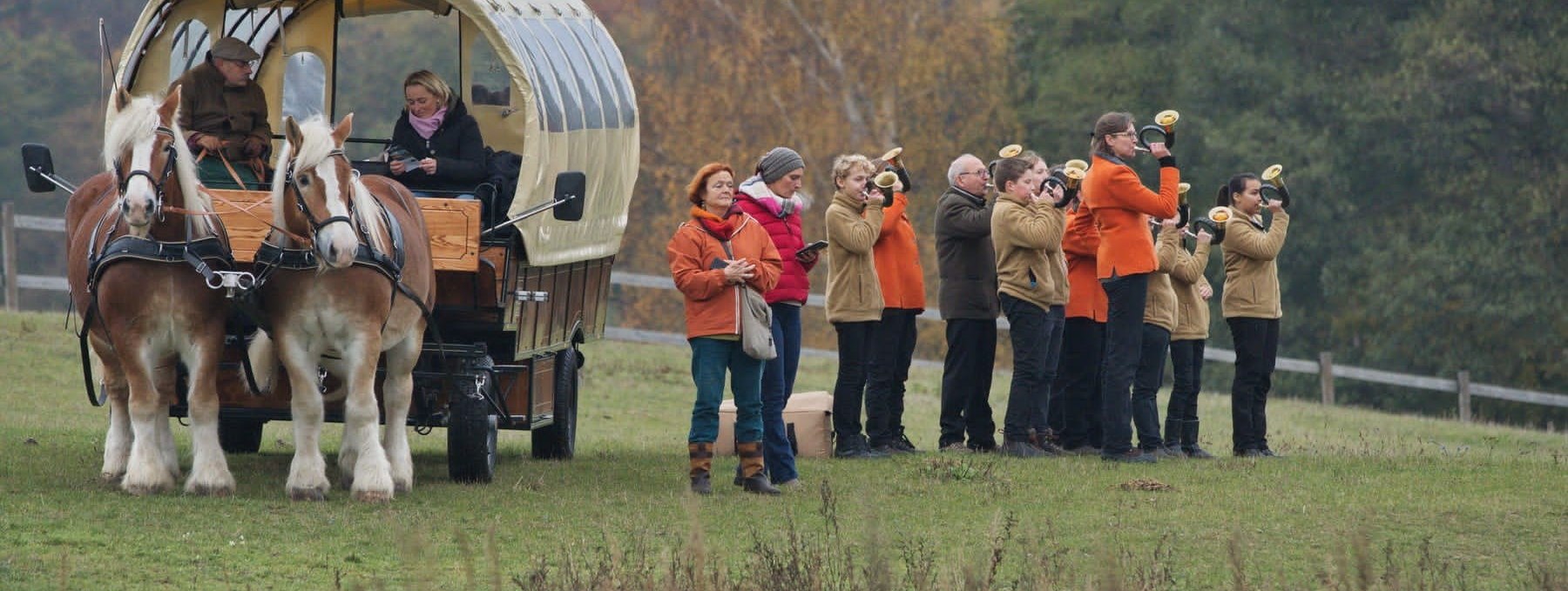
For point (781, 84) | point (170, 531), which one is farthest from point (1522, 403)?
point (170, 531)

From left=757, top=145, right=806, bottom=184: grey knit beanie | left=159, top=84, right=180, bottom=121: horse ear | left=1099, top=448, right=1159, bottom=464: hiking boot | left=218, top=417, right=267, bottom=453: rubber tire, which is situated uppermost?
left=159, top=84, right=180, bottom=121: horse ear

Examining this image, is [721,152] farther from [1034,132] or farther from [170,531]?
[170,531]

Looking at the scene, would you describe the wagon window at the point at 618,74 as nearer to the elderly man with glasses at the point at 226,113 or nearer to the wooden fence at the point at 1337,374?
the elderly man with glasses at the point at 226,113

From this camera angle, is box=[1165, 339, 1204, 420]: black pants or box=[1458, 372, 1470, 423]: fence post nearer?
box=[1165, 339, 1204, 420]: black pants

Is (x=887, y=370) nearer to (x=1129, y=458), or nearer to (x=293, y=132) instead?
(x=1129, y=458)

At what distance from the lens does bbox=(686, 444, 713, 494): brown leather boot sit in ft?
36.1

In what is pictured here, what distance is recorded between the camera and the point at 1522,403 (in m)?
34.7

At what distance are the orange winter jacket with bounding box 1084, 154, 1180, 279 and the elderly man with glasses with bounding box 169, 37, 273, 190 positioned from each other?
465 cm

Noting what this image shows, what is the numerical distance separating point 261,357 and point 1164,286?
18.2 ft

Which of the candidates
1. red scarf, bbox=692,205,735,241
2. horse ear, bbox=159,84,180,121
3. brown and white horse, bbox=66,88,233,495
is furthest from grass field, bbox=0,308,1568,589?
horse ear, bbox=159,84,180,121

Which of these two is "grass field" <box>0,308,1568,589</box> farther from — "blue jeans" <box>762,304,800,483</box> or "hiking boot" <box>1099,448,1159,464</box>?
"blue jeans" <box>762,304,800,483</box>

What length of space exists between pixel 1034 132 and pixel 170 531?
3322 centimetres

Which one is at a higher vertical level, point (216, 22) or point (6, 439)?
point (216, 22)

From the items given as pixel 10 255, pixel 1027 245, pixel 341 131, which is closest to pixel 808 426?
pixel 1027 245
